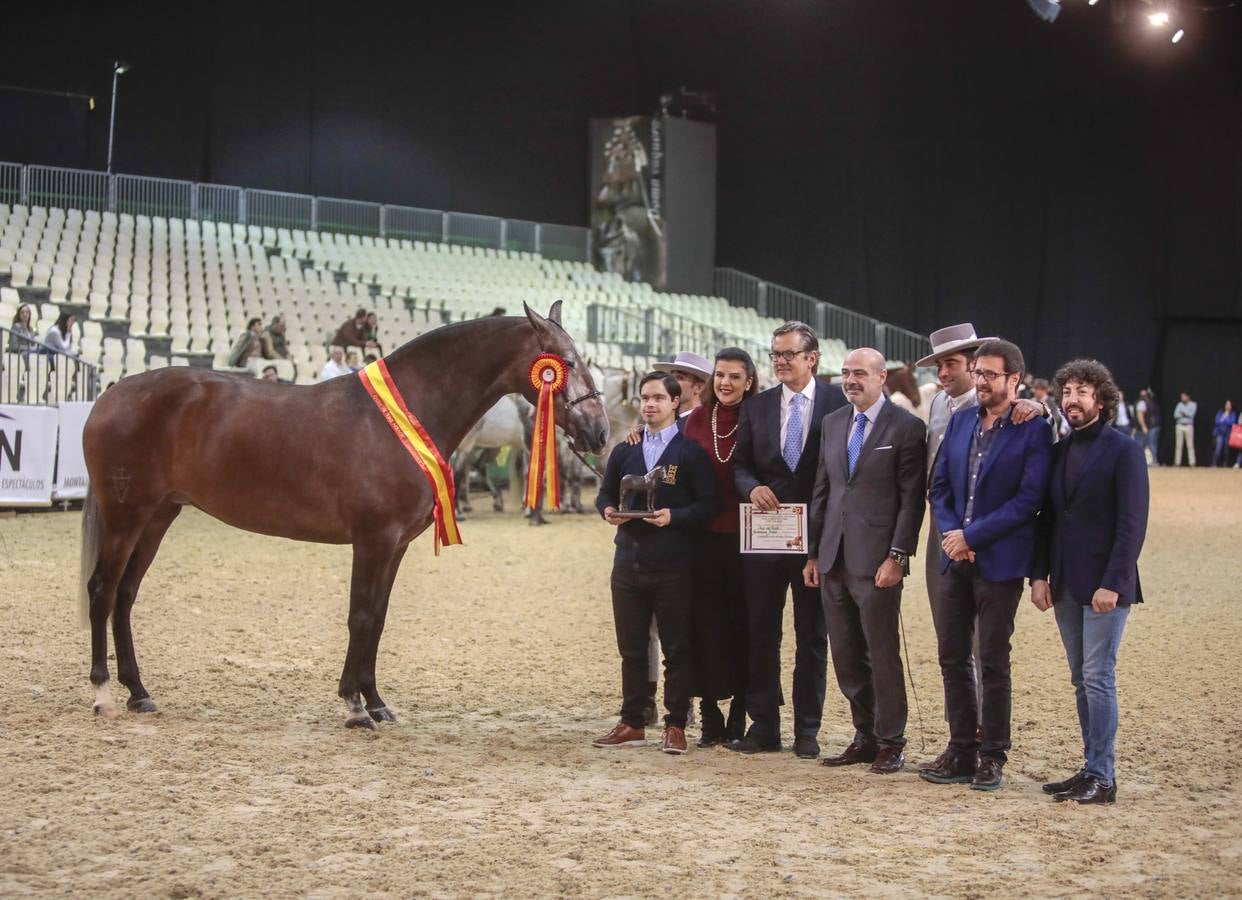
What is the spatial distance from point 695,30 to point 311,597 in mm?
24385

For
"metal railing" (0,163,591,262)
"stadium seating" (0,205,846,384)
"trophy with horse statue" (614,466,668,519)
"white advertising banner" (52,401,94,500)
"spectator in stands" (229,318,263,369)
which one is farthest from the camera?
"metal railing" (0,163,591,262)

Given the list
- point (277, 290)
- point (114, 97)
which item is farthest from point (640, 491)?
point (114, 97)

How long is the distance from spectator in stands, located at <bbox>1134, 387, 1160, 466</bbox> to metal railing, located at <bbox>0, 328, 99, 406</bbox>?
1989 cm

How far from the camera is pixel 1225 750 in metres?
5.61

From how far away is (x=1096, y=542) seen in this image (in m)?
Answer: 4.75

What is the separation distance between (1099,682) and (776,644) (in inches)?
53.5

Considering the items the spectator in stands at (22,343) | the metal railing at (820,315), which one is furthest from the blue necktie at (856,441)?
the metal railing at (820,315)

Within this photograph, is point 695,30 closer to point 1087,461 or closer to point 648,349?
point 648,349

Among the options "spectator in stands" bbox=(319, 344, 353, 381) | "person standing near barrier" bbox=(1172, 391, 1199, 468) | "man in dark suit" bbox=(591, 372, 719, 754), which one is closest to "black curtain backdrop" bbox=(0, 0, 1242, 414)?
"person standing near barrier" bbox=(1172, 391, 1199, 468)

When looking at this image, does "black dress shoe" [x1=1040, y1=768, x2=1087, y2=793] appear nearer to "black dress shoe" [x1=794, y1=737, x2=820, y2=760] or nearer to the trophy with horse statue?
"black dress shoe" [x1=794, y1=737, x2=820, y2=760]

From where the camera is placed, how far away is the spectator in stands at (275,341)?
1717cm

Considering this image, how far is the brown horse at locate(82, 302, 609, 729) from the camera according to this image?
602cm

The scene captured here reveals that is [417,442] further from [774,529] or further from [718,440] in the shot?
[774,529]

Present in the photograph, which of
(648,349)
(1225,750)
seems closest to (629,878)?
(1225,750)
